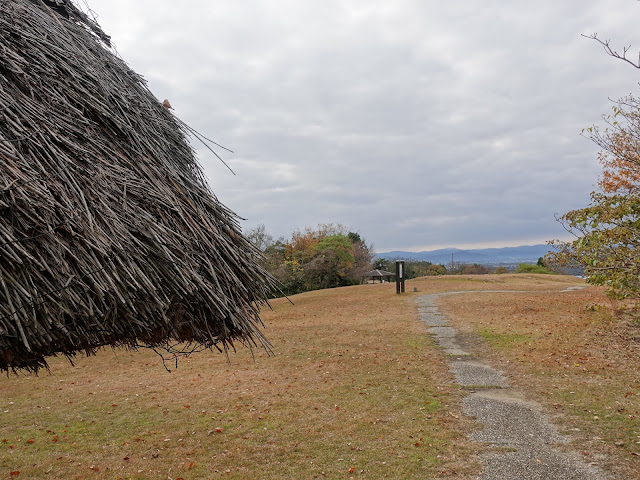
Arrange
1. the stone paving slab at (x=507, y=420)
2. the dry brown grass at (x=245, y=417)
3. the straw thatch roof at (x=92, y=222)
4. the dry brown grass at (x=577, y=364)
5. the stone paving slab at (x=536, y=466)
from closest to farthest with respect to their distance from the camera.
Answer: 1. the straw thatch roof at (x=92, y=222)
2. the stone paving slab at (x=536, y=466)
3. the dry brown grass at (x=245, y=417)
4. the dry brown grass at (x=577, y=364)
5. the stone paving slab at (x=507, y=420)

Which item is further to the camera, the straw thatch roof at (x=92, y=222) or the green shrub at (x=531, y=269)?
the green shrub at (x=531, y=269)

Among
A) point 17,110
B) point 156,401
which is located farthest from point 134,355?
point 17,110

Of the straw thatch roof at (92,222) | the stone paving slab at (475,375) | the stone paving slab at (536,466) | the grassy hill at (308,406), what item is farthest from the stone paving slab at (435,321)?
the straw thatch roof at (92,222)

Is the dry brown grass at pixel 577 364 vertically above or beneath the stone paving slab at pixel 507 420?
above

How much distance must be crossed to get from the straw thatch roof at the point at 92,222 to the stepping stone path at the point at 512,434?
12.2ft

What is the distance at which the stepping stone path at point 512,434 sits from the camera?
4.96 metres

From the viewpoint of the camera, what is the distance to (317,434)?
21.0ft

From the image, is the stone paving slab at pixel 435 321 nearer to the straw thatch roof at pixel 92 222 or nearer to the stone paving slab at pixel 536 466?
the stone paving slab at pixel 536 466

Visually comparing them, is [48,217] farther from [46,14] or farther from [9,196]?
[46,14]

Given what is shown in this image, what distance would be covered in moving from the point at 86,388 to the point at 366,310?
12.9 meters

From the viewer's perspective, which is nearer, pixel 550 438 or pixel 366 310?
pixel 550 438

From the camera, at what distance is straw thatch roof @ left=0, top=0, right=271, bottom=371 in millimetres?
2221

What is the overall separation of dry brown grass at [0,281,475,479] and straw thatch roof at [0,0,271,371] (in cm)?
297

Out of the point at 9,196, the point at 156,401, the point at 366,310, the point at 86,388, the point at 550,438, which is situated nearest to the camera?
the point at 9,196
